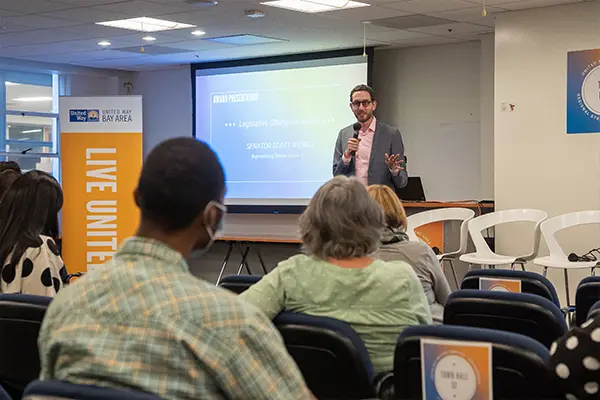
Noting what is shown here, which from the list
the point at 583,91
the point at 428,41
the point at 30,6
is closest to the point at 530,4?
the point at 583,91

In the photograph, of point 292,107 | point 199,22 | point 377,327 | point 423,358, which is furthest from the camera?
point 292,107

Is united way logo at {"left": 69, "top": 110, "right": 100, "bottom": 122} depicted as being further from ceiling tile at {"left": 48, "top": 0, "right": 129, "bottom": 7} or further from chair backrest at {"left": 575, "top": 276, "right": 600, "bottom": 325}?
chair backrest at {"left": 575, "top": 276, "right": 600, "bottom": 325}

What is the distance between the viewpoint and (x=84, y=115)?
8.71 m

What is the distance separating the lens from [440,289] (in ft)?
10.7

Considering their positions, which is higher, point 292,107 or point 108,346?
point 292,107

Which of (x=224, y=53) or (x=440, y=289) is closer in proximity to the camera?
(x=440, y=289)

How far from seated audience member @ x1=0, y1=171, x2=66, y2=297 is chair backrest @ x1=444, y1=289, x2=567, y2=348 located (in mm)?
1703

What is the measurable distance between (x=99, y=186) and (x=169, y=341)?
24.4 feet

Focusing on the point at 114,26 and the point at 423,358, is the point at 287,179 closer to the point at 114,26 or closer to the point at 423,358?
the point at 114,26

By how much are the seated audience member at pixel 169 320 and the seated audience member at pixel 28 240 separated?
1.92 m

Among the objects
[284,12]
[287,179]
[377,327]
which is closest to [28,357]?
[377,327]

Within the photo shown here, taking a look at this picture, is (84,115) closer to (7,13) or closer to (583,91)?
(7,13)

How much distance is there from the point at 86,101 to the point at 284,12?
2.37 m

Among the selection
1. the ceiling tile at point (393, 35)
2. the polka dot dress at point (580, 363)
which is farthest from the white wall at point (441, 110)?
the polka dot dress at point (580, 363)
